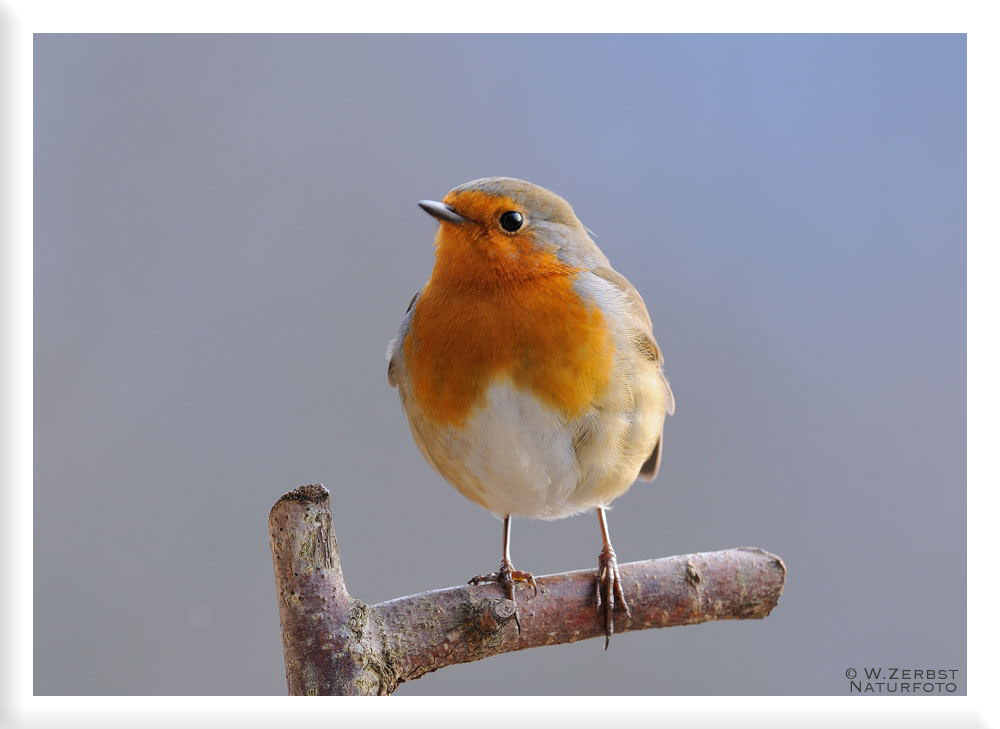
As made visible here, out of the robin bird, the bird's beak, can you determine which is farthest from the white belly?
the bird's beak

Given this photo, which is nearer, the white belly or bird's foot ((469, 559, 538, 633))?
the white belly

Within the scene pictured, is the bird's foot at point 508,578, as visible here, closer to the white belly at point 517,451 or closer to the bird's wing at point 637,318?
the white belly at point 517,451

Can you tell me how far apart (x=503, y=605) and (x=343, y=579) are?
374 mm

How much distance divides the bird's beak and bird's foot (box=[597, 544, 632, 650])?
915mm

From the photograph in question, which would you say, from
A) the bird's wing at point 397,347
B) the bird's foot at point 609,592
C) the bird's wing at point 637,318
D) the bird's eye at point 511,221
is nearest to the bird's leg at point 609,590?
the bird's foot at point 609,592

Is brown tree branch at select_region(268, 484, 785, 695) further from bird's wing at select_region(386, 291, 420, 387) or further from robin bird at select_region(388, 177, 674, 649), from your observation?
bird's wing at select_region(386, 291, 420, 387)

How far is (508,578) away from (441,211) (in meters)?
0.92

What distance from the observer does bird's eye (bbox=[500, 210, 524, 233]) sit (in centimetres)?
235

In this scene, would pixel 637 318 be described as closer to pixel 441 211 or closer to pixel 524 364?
pixel 524 364

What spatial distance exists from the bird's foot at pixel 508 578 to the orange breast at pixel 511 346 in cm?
45

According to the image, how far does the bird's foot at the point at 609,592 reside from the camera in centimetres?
249

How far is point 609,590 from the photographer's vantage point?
8.18ft

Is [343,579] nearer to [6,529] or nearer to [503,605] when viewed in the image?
[503,605]
